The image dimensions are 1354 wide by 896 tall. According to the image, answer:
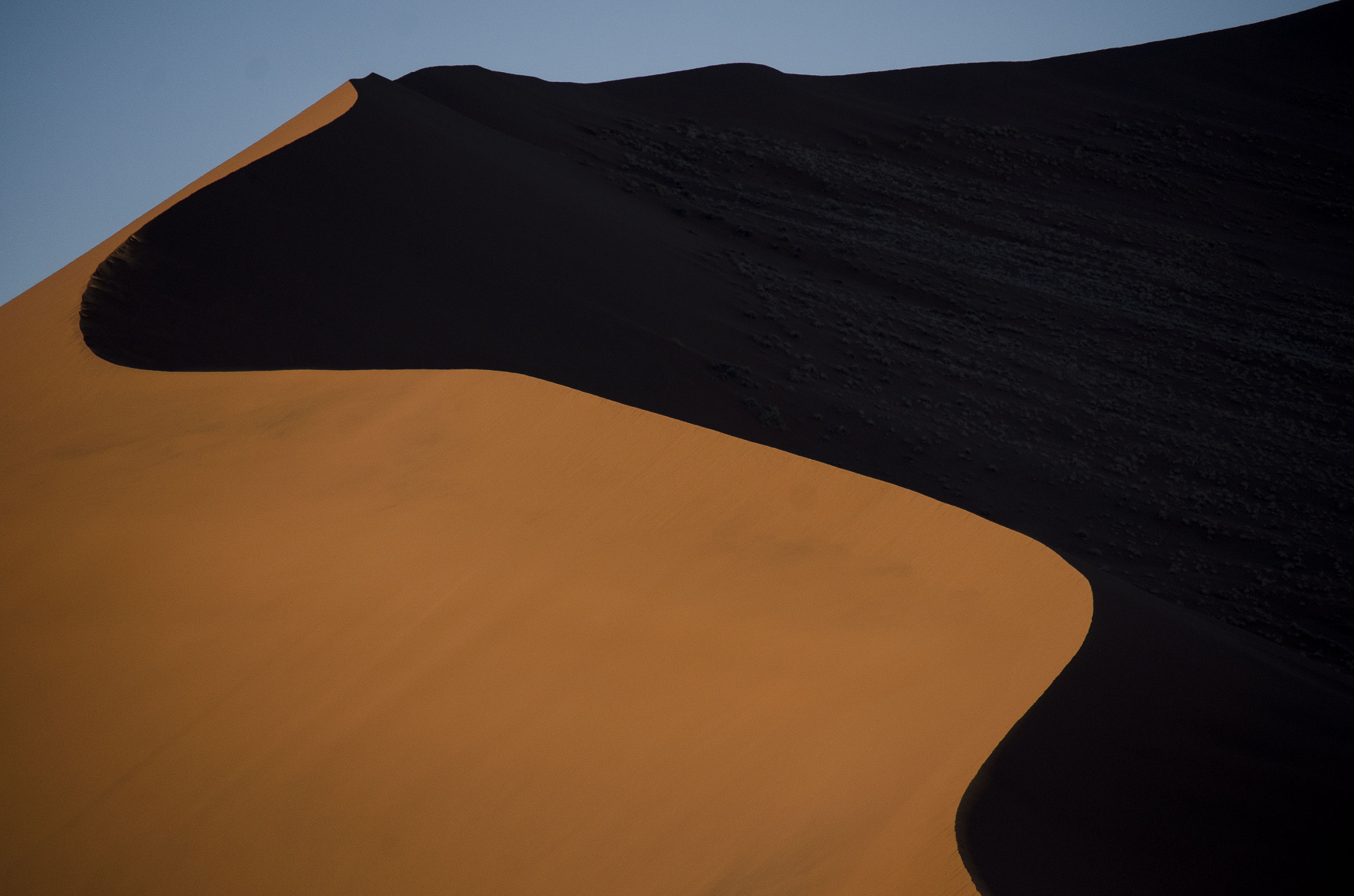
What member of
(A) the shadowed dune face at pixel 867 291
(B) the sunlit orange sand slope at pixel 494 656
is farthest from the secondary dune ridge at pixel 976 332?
(B) the sunlit orange sand slope at pixel 494 656

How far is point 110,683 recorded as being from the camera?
129 inches

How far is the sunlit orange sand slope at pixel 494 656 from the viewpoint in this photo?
265 cm

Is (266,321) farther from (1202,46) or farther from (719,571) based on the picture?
(1202,46)

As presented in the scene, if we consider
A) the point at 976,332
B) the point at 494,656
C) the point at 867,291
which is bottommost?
the point at 976,332

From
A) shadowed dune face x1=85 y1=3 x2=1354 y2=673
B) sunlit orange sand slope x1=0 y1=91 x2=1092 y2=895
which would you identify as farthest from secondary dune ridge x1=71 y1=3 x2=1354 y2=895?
sunlit orange sand slope x1=0 y1=91 x2=1092 y2=895

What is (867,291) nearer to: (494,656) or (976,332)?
(976,332)

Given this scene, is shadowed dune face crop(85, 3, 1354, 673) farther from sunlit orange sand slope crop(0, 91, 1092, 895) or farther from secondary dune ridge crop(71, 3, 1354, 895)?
sunlit orange sand slope crop(0, 91, 1092, 895)

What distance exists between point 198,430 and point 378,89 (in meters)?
9.05

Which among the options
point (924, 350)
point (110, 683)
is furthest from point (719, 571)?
point (924, 350)

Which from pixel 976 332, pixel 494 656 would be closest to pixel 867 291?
pixel 976 332

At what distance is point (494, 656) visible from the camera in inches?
131

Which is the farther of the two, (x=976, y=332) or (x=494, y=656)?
(x=976, y=332)

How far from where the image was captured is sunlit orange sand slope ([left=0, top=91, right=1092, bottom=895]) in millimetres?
2652

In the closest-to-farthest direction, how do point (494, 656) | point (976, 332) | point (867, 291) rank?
point (494, 656) → point (976, 332) → point (867, 291)
